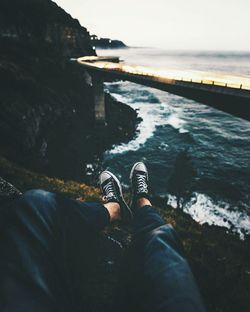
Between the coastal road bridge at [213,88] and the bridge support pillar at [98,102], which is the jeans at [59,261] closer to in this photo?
the coastal road bridge at [213,88]

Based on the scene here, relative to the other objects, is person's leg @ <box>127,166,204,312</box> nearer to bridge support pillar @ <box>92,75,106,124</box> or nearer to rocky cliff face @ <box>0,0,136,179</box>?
rocky cliff face @ <box>0,0,136,179</box>

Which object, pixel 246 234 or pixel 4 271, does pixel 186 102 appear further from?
pixel 4 271

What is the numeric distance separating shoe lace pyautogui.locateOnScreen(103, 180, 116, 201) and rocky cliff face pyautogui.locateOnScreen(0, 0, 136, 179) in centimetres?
650

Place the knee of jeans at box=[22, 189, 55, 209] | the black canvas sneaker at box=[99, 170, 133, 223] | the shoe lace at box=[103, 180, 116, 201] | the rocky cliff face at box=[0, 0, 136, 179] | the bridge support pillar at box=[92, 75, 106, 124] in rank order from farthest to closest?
the bridge support pillar at box=[92, 75, 106, 124] < the rocky cliff face at box=[0, 0, 136, 179] < the shoe lace at box=[103, 180, 116, 201] < the black canvas sneaker at box=[99, 170, 133, 223] < the knee of jeans at box=[22, 189, 55, 209]

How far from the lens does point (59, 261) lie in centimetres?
229

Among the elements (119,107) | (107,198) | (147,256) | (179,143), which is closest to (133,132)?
(179,143)

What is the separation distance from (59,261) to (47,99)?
2139 centimetres

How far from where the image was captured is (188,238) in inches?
201

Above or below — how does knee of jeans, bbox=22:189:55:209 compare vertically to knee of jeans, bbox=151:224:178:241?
above

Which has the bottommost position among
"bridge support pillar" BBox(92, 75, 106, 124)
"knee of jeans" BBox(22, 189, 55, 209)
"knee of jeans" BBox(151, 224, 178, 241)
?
"bridge support pillar" BBox(92, 75, 106, 124)

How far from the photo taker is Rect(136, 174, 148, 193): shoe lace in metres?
5.31

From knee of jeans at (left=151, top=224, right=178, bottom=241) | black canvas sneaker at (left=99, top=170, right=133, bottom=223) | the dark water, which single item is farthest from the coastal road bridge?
knee of jeans at (left=151, top=224, right=178, bottom=241)

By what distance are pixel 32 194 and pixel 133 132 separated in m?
25.1

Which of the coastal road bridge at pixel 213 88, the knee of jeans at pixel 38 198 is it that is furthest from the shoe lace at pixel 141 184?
the coastal road bridge at pixel 213 88
